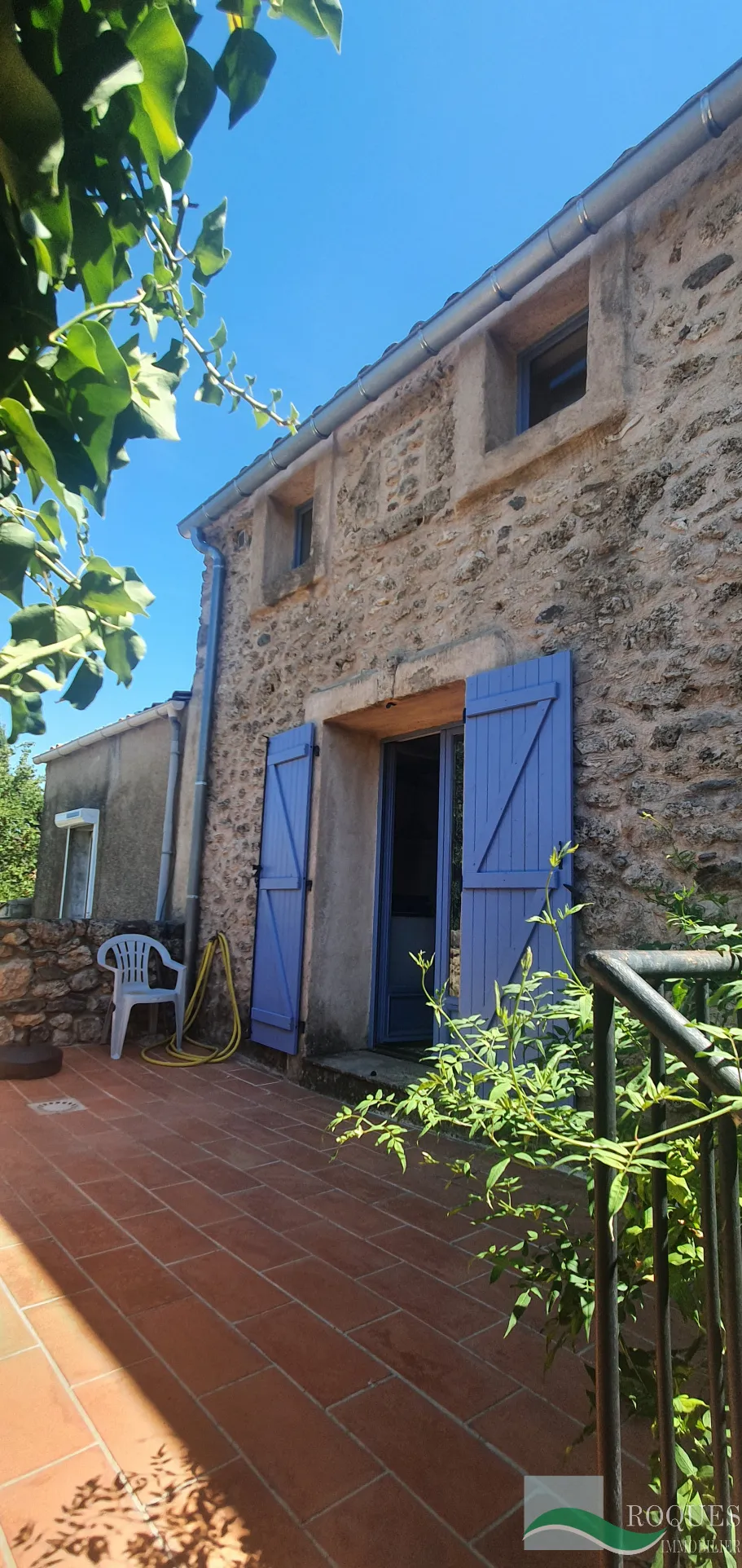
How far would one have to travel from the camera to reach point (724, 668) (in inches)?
111

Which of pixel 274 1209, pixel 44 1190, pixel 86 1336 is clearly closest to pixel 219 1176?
pixel 274 1209

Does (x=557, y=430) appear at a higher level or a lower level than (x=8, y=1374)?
higher

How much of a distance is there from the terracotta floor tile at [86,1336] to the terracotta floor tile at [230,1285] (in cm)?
24

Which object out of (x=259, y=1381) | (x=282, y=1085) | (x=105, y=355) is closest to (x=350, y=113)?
(x=105, y=355)

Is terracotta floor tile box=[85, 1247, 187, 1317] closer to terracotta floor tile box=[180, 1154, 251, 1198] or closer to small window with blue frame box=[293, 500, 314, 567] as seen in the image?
terracotta floor tile box=[180, 1154, 251, 1198]

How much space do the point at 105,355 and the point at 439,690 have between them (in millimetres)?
3376

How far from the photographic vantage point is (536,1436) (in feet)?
5.11

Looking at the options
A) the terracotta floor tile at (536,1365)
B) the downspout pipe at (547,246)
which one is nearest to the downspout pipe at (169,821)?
the downspout pipe at (547,246)

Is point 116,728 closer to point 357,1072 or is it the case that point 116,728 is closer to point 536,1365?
point 357,1072

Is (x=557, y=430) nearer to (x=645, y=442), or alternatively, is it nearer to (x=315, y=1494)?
(x=645, y=442)

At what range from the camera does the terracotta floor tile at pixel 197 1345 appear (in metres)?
1.72

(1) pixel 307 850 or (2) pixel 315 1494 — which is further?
(1) pixel 307 850

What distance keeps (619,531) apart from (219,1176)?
3.15 m

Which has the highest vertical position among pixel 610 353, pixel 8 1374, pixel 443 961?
pixel 610 353
